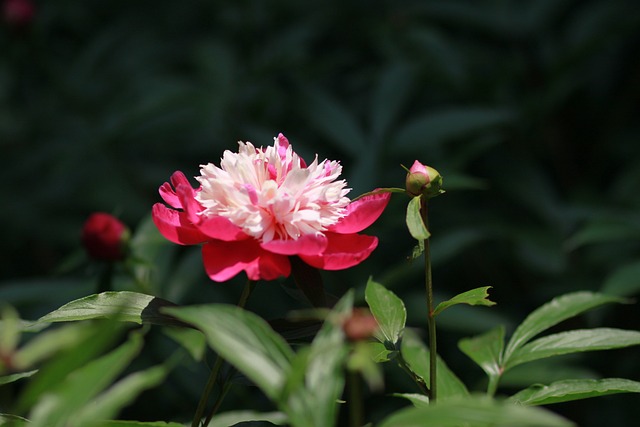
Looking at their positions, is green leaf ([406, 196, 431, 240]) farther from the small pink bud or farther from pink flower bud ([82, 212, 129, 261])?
pink flower bud ([82, 212, 129, 261])

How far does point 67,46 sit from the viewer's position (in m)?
2.33

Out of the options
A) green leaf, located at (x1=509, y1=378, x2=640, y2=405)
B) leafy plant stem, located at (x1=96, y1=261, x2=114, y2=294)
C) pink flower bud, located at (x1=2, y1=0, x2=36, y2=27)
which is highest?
pink flower bud, located at (x1=2, y1=0, x2=36, y2=27)

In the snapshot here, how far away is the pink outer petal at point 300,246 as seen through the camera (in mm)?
529

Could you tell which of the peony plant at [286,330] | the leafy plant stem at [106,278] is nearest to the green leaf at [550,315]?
the peony plant at [286,330]

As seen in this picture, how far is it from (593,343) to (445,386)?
0.12 m

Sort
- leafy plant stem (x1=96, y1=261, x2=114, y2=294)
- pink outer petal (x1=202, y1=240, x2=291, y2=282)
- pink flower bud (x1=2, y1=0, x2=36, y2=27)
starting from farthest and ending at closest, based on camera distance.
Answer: pink flower bud (x1=2, y1=0, x2=36, y2=27)
leafy plant stem (x1=96, y1=261, x2=114, y2=294)
pink outer petal (x1=202, y1=240, x2=291, y2=282)

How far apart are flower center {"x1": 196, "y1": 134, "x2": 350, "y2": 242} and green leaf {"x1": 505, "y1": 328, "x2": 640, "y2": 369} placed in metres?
0.20

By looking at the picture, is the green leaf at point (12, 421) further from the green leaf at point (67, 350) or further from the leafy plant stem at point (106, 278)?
the leafy plant stem at point (106, 278)

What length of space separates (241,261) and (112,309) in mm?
98

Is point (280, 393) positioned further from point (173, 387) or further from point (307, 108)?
point (307, 108)

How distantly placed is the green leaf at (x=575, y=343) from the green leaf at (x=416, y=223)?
0.62 ft

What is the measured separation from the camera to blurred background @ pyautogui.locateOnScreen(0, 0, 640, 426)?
1452mm

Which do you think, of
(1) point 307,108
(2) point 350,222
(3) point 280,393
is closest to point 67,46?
(1) point 307,108

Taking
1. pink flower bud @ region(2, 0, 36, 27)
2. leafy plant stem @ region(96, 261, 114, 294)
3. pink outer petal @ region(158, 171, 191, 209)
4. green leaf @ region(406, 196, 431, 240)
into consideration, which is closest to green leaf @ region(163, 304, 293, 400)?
green leaf @ region(406, 196, 431, 240)
